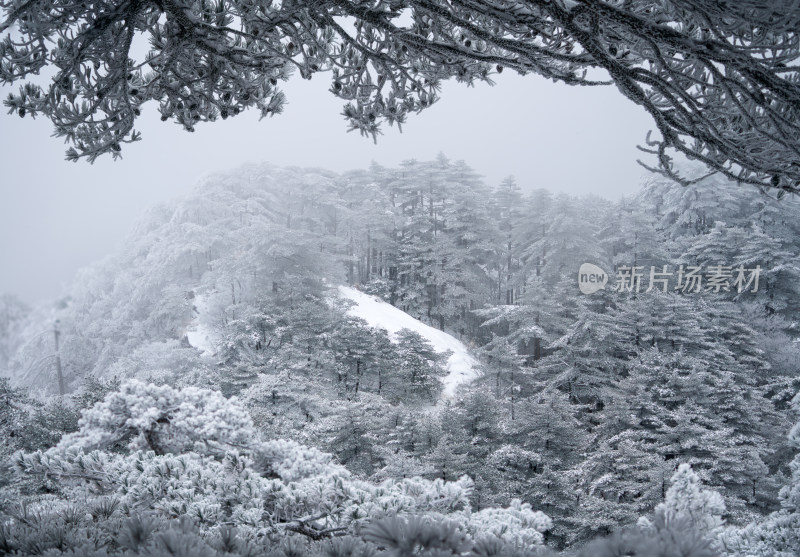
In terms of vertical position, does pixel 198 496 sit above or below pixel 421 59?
below

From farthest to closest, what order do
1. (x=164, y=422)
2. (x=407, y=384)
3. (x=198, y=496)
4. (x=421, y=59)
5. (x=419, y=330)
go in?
(x=419, y=330) < (x=407, y=384) < (x=164, y=422) < (x=421, y=59) < (x=198, y=496)

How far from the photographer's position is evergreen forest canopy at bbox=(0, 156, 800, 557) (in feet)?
6.35

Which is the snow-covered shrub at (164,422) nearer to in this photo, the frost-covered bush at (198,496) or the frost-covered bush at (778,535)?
the frost-covered bush at (198,496)

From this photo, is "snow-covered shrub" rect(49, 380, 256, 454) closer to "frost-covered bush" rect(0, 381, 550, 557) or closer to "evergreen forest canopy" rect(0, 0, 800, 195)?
"frost-covered bush" rect(0, 381, 550, 557)

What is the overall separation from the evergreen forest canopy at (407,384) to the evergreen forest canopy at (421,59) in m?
1.39

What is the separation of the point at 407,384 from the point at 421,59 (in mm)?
8797

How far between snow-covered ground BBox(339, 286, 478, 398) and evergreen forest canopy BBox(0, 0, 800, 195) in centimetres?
897

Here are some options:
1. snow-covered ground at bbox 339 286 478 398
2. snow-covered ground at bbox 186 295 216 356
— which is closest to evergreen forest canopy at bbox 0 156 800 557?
snow-covered ground at bbox 186 295 216 356

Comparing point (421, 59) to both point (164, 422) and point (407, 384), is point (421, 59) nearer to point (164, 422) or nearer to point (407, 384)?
point (164, 422)

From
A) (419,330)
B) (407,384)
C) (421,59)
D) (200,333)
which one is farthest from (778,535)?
(200,333)

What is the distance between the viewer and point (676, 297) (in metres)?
10.5

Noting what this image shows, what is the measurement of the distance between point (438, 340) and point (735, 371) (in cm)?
682

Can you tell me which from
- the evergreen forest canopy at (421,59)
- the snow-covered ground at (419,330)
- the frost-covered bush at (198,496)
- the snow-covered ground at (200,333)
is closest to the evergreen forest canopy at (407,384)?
the frost-covered bush at (198,496)

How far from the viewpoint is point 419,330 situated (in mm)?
13086
